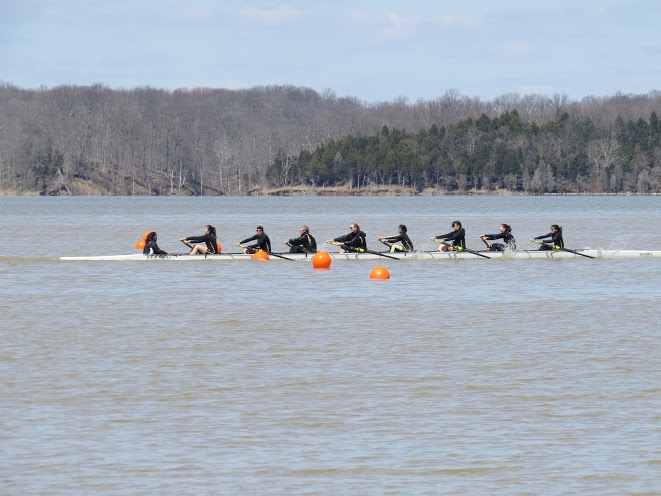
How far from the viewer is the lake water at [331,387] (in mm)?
12734

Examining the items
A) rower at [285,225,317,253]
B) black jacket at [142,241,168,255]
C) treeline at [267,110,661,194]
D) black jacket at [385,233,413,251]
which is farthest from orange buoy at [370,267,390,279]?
treeline at [267,110,661,194]

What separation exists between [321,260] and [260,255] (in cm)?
194

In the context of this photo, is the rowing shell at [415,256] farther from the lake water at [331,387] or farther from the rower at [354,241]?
the lake water at [331,387]

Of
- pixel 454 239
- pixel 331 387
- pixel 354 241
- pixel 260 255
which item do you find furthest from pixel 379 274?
Answer: pixel 331 387

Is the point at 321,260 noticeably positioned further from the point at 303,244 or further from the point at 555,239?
the point at 555,239

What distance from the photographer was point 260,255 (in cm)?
3891

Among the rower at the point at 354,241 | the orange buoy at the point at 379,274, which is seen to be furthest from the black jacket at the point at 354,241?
the orange buoy at the point at 379,274

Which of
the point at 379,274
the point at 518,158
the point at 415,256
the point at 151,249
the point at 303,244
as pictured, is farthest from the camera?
the point at 518,158

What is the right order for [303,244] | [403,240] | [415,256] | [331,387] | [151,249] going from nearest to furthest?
[331,387] < [151,249] < [303,244] < [403,240] < [415,256]

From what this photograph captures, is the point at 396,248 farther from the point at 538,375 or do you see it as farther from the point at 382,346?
the point at 538,375

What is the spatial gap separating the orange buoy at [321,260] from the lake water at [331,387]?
303cm

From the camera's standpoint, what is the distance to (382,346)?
2158 cm

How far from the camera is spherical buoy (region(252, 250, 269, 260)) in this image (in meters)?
38.8

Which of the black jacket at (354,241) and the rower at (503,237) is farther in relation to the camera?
the rower at (503,237)
